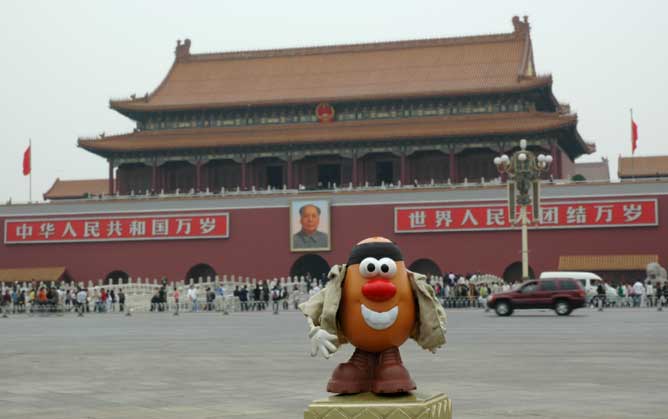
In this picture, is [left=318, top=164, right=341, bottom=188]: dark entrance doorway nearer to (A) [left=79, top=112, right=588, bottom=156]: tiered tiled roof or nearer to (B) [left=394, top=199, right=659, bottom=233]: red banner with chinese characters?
(A) [left=79, top=112, right=588, bottom=156]: tiered tiled roof

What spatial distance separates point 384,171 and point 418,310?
40.1 meters

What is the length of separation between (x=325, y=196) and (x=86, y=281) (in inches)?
419

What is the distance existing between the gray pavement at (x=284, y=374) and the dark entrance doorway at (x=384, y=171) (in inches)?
1007

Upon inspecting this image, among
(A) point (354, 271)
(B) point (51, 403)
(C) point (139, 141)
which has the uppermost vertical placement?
(C) point (139, 141)

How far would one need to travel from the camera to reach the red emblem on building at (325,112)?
152 feet

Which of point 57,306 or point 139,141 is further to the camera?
point 139,141

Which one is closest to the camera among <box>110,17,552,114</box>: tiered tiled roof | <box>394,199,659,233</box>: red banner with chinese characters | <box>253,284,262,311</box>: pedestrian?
<box>253,284,262,311</box>: pedestrian

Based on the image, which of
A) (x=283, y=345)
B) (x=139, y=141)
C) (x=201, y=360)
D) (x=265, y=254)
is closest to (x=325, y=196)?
(x=265, y=254)

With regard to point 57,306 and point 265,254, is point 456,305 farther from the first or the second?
point 57,306

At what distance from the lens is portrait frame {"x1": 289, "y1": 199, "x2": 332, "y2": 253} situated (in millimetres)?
42250

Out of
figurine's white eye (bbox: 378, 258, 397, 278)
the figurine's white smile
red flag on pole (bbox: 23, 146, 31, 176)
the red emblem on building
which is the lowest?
the figurine's white smile

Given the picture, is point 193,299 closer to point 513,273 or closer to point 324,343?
point 513,273

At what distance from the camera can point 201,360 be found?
14195 mm

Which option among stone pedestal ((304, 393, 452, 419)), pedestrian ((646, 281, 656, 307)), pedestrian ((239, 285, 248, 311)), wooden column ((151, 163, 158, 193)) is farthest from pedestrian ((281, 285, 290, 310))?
stone pedestal ((304, 393, 452, 419))
